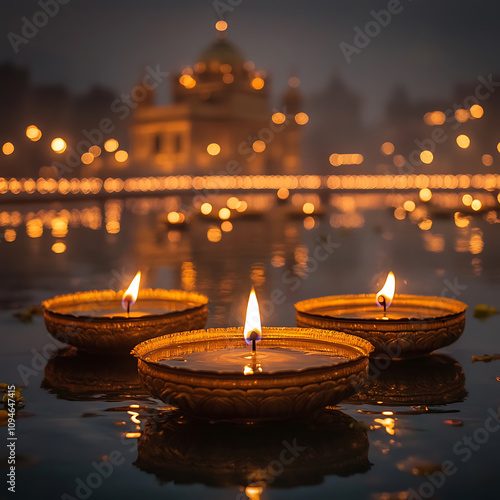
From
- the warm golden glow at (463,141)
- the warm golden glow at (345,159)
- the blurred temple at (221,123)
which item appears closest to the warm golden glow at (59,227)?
the blurred temple at (221,123)

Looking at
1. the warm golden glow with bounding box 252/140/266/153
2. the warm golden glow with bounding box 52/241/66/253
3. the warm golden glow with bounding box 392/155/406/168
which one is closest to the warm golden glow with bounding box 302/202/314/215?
the warm golden glow with bounding box 52/241/66/253

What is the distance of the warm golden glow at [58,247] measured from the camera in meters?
9.65

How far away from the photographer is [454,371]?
A: 3.34 metres

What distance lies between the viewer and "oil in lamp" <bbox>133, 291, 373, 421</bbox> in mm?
2336

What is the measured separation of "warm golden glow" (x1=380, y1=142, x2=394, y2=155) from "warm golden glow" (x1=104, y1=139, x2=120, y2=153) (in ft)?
82.7

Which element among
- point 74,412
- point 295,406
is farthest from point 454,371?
point 74,412

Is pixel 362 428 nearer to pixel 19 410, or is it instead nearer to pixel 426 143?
pixel 19 410

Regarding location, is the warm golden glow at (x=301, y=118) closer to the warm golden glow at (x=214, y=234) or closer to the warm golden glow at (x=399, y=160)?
the warm golden glow at (x=399, y=160)

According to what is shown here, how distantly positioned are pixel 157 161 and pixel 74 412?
44.0 meters

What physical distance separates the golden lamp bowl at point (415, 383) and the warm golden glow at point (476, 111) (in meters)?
50.5

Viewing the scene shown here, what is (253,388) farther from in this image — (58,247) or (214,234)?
(214,234)

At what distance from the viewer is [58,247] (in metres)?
10.1

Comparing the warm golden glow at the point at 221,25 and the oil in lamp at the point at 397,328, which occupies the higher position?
the warm golden glow at the point at 221,25

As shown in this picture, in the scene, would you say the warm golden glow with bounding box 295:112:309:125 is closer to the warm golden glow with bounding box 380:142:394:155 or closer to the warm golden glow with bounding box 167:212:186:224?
the warm golden glow with bounding box 380:142:394:155
